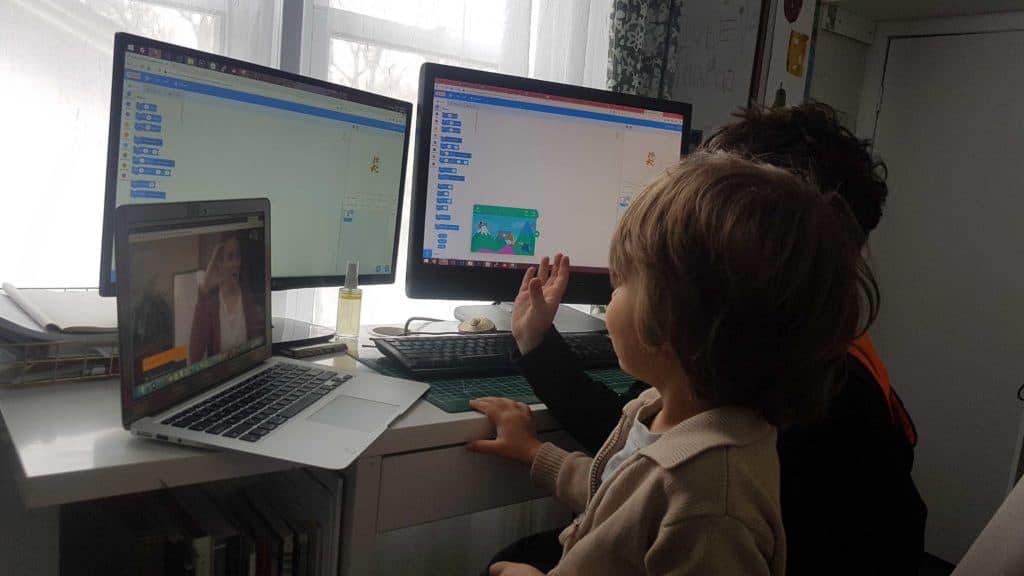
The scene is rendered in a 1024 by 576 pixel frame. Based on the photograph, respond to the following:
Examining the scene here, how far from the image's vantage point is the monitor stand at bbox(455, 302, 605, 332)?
1509 millimetres

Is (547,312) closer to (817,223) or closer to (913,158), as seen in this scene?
(817,223)

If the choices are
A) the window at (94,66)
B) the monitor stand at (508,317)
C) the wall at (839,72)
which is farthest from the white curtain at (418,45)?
the wall at (839,72)

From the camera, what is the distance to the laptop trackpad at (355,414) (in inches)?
35.5

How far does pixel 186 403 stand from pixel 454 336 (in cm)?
50

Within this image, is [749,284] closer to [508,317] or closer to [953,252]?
[508,317]

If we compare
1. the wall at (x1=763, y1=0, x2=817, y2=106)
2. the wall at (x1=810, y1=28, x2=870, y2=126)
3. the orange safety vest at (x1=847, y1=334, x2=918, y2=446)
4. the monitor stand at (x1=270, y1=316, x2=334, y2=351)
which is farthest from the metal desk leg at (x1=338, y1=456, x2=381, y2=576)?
the wall at (x1=810, y1=28, x2=870, y2=126)

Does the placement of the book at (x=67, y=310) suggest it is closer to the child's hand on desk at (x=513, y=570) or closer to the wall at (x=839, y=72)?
the child's hand on desk at (x=513, y=570)

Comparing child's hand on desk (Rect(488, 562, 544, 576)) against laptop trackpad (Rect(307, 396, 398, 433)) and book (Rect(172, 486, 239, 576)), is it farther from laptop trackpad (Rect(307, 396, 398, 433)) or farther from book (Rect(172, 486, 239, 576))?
book (Rect(172, 486, 239, 576))

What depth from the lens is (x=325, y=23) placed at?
59.8 inches

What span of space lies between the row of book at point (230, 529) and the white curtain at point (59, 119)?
0.46 metres

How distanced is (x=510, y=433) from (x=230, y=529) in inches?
15.4

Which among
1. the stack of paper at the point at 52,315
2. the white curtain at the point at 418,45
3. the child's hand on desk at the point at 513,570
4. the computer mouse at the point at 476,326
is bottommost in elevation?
the child's hand on desk at the point at 513,570

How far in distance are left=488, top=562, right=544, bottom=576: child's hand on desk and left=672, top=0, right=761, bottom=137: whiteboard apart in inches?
56.0

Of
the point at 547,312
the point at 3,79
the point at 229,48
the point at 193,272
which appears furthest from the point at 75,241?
the point at 547,312
